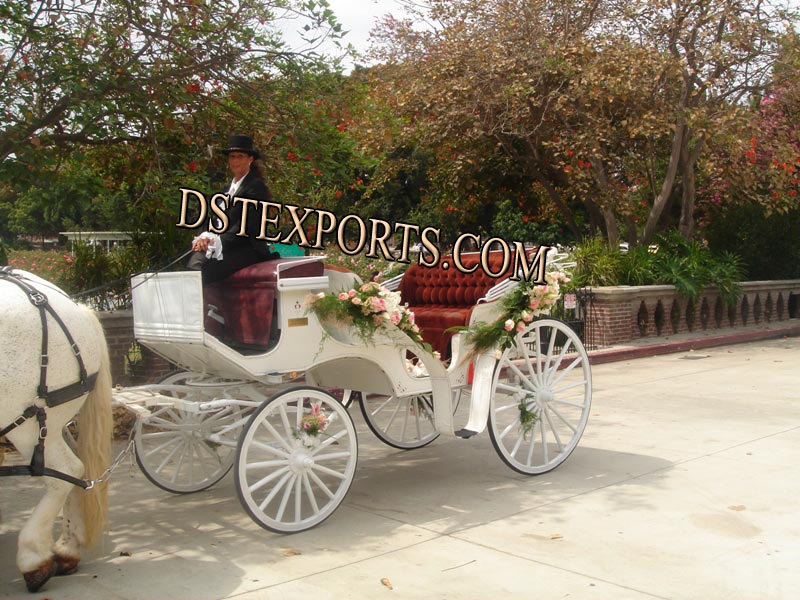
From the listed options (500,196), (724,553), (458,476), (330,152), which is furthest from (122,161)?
(500,196)

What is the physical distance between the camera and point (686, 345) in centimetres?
1505

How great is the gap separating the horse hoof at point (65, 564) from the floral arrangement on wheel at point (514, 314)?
3.07m

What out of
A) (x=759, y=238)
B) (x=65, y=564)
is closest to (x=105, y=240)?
(x=65, y=564)

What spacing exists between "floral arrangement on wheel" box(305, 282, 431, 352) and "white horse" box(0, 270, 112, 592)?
1.40 metres

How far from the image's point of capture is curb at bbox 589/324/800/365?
13.7 metres

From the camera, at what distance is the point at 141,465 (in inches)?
232

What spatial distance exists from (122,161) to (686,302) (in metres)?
11.1

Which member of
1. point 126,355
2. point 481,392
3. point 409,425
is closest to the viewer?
point 481,392

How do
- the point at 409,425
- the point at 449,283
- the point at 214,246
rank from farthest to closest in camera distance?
the point at 409,425 < the point at 449,283 < the point at 214,246

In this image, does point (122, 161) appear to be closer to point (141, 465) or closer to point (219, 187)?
point (219, 187)

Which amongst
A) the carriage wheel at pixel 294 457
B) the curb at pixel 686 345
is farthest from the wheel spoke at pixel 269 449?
the curb at pixel 686 345

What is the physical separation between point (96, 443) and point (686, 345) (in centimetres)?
1240

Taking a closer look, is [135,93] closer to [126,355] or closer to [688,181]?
[126,355]

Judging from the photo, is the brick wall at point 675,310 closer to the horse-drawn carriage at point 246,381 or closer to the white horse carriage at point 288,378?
the horse-drawn carriage at point 246,381
